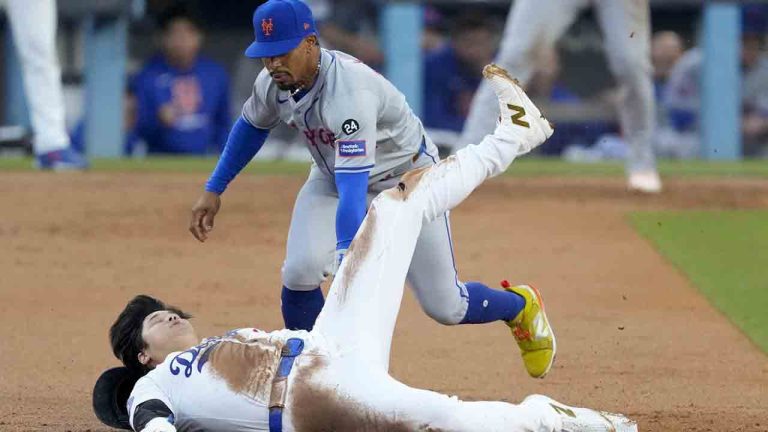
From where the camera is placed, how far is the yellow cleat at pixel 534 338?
20.1 feet

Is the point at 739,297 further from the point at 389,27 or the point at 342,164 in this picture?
the point at 389,27

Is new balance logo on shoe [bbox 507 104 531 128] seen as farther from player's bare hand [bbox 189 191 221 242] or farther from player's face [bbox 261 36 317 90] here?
player's bare hand [bbox 189 191 221 242]

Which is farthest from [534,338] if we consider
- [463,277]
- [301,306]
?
[463,277]

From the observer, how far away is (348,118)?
5.48 metres

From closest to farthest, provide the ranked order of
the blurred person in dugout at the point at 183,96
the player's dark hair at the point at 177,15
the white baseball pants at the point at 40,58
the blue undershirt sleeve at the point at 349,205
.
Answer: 1. the blue undershirt sleeve at the point at 349,205
2. the white baseball pants at the point at 40,58
3. the blurred person in dugout at the point at 183,96
4. the player's dark hair at the point at 177,15

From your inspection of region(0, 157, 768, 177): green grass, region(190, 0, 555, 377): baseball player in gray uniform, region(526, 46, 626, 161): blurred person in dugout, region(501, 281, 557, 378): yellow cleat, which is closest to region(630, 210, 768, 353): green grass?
region(501, 281, 557, 378): yellow cleat

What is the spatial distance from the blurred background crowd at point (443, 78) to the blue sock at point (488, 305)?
26.2ft

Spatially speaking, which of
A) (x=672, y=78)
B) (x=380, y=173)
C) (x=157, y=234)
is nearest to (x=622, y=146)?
(x=672, y=78)

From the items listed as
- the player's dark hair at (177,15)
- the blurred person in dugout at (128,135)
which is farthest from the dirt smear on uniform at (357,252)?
the player's dark hair at (177,15)

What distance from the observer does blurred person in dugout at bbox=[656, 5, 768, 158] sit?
15.5m

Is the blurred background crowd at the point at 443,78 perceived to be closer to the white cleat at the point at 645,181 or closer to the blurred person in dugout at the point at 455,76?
the blurred person in dugout at the point at 455,76

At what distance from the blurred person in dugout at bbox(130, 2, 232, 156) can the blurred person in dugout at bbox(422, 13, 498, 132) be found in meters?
2.07

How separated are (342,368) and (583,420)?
0.80m

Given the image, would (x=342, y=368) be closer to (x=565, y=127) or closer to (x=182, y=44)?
(x=182, y=44)
